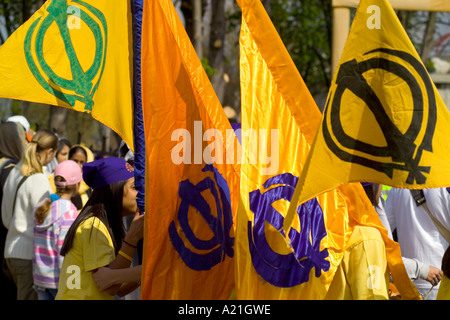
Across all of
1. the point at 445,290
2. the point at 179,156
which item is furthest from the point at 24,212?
the point at 445,290

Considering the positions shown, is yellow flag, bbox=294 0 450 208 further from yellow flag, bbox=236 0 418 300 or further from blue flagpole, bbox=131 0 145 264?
blue flagpole, bbox=131 0 145 264

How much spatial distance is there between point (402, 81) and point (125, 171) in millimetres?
1614

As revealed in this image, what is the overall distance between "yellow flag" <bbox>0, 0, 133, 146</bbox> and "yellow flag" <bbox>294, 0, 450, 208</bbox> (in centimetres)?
132

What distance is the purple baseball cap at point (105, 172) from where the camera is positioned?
411 centimetres

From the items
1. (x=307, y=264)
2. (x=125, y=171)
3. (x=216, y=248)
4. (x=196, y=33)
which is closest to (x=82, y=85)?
(x=125, y=171)

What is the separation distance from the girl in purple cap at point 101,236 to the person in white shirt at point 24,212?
2.14 m

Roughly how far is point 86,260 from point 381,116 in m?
1.71

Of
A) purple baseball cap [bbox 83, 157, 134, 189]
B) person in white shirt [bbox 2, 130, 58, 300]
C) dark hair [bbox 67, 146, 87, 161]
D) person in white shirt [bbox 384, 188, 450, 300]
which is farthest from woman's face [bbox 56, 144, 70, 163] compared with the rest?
purple baseball cap [bbox 83, 157, 134, 189]

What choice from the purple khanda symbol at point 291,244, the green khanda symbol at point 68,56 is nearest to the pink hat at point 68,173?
the green khanda symbol at point 68,56

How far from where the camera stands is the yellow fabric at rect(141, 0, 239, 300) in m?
3.81

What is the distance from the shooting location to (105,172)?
411 centimetres

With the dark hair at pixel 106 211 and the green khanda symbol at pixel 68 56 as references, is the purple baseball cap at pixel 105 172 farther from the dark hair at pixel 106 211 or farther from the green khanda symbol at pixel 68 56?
the green khanda symbol at pixel 68 56
